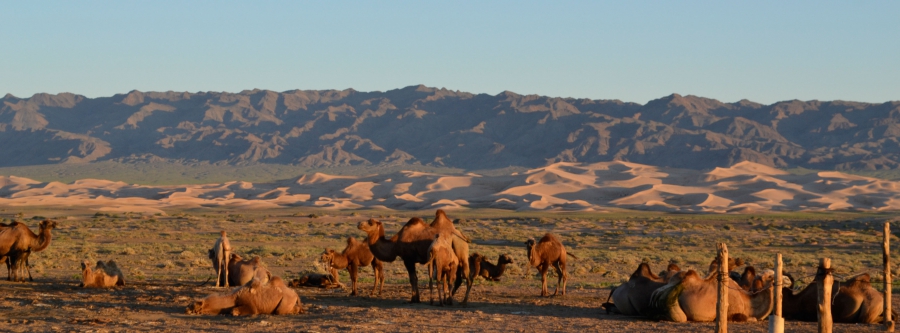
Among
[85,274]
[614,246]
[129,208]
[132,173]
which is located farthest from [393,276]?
[132,173]

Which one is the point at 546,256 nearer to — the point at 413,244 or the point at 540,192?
the point at 413,244

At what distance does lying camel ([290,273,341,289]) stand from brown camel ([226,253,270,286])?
102cm

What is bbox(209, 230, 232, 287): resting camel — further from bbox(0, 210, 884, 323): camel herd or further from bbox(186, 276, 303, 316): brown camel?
bbox(186, 276, 303, 316): brown camel

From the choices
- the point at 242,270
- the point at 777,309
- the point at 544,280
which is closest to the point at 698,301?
the point at 777,309

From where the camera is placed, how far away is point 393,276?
24109 mm

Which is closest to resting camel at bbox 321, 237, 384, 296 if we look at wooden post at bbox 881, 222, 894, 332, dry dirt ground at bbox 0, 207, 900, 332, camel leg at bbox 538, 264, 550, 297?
dry dirt ground at bbox 0, 207, 900, 332

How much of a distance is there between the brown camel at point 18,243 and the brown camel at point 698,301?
11712mm

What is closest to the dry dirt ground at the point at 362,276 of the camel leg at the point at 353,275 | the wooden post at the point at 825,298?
the camel leg at the point at 353,275

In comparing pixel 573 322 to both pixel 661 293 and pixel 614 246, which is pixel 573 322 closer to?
pixel 661 293

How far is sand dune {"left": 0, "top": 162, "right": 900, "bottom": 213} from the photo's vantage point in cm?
9019

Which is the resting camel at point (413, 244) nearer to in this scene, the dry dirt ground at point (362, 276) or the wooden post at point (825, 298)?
the dry dirt ground at point (362, 276)

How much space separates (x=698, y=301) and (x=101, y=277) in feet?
34.4

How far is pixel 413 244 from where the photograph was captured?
16.8m

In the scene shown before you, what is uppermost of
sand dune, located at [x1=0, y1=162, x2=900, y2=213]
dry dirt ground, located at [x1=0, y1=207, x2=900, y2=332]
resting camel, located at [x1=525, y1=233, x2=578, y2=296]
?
sand dune, located at [x1=0, y1=162, x2=900, y2=213]
